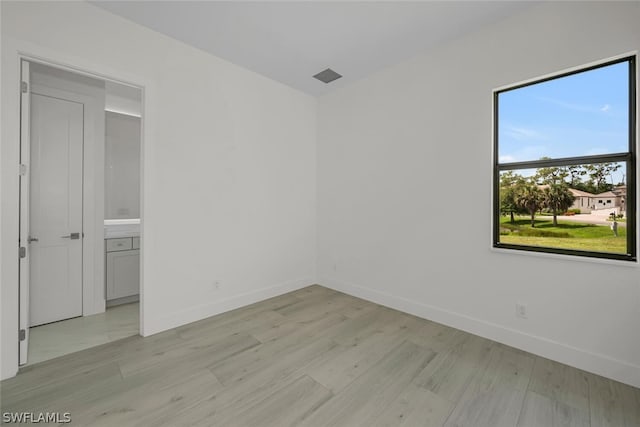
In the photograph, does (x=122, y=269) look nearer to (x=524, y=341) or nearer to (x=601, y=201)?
(x=524, y=341)

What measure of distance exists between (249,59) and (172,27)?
0.87m

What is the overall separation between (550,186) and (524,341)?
57.3 inches

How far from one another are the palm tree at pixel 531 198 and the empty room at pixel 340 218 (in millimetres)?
21

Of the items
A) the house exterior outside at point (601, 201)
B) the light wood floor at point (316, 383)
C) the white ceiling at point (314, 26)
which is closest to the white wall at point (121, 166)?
the white ceiling at point (314, 26)

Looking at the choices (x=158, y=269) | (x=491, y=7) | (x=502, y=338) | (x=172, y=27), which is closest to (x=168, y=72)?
(x=172, y=27)

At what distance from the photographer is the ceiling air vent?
365 centimetres

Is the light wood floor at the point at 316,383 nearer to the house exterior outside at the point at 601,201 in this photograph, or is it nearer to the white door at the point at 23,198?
the white door at the point at 23,198

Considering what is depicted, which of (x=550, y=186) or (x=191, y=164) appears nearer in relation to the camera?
(x=550, y=186)

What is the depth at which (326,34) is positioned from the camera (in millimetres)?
2836

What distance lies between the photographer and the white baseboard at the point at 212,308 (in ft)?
9.24

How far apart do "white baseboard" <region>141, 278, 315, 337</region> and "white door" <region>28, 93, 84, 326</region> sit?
3.89 feet

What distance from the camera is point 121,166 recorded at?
168 inches

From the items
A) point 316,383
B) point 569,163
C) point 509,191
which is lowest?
point 316,383

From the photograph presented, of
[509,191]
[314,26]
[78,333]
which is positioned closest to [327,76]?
[314,26]
